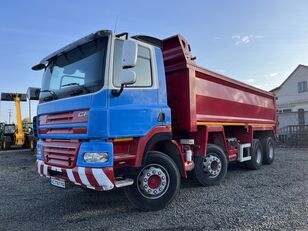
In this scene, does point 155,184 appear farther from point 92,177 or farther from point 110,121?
point 110,121

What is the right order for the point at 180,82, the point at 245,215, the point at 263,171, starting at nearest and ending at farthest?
1. the point at 245,215
2. the point at 180,82
3. the point at 263,171

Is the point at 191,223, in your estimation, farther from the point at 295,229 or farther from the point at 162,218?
the point at 295,229

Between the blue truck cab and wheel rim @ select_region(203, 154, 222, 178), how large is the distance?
52.6 inches

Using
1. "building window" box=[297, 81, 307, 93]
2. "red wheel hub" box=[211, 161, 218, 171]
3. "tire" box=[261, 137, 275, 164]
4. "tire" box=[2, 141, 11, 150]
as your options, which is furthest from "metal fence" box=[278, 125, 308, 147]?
"building window" box=[297, 81, 307, 93]

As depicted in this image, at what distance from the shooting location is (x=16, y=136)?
18953 millimetres

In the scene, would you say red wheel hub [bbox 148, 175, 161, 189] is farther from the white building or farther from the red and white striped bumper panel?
the white building

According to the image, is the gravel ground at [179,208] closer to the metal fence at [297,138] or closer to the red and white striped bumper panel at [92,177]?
the red and white striped bumper panel at [92,177]

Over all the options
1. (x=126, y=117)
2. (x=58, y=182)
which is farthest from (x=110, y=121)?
(x=58, y=182)

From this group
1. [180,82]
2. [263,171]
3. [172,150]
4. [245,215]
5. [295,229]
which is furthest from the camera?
[263,171]

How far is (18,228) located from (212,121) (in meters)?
4.29

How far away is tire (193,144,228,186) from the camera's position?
21.0ft

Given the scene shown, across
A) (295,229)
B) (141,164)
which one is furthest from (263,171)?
(141,164)

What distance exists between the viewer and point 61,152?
15.3 ft

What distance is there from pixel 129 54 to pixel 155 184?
216 centimetres
